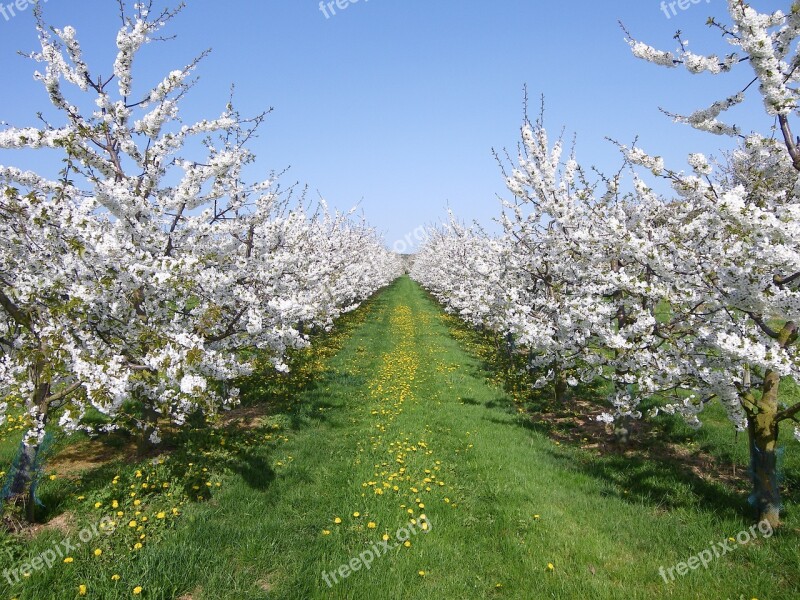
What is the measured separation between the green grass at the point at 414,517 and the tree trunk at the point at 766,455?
0.26 m

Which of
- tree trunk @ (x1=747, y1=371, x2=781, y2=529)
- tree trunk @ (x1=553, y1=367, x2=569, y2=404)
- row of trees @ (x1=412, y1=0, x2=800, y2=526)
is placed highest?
row of trees @ (x1=412, y1=0, x2=800, y2=526)

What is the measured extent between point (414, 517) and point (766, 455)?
460cm

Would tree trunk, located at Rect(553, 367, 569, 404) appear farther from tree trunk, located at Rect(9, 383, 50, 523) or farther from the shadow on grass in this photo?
tree trunk, located at Rect(9, 383, 50, 523)

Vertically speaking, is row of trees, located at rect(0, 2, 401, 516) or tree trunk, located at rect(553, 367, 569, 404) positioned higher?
row of trees, located at rect(0, 2, 401, 516)

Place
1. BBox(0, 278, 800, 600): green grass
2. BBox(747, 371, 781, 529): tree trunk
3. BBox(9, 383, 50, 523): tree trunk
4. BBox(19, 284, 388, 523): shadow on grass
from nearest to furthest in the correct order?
BBox(0, 278, 800, 600): green grass, BBox(9, 383, 50, 523): tree trunk, BBox(747, 371, 781, 529): tree trunk, BBox(19, 284, 388, 523): shadow on grass

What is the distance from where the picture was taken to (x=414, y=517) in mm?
6352

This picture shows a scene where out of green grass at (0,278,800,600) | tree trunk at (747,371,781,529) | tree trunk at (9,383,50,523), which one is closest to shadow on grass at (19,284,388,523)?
green grass at (0,278,800,600)

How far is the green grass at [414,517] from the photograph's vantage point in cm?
494

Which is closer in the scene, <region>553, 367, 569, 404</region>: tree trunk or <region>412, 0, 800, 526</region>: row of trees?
<region>412, 0, 800, 526</region>: row of trees

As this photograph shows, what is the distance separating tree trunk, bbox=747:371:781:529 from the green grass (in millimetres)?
261

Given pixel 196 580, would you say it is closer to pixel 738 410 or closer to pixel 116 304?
pixel 116 304

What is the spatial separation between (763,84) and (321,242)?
17.8 meters

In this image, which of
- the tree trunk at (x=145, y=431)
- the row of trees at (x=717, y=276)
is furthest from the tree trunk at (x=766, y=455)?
the tree trunk at (x=145, y=431)

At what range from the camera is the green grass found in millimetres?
4941
